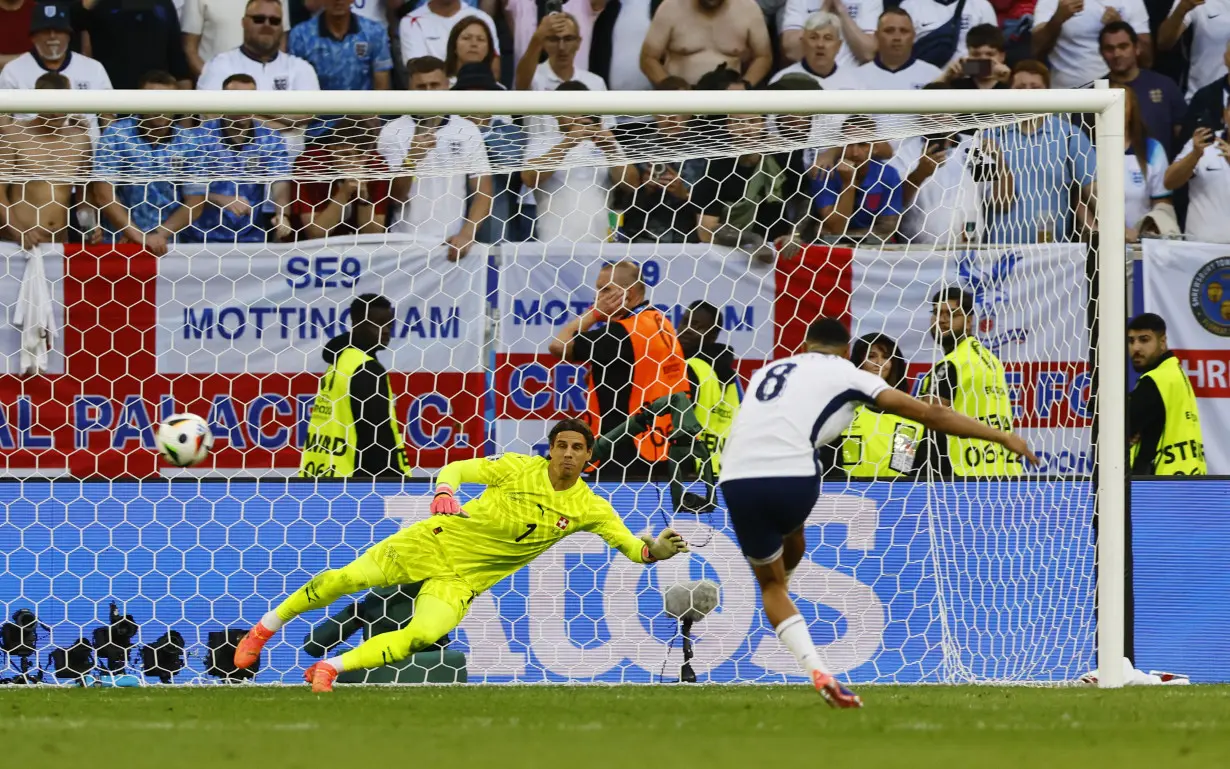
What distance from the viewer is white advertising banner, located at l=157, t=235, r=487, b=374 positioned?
10.2 meters

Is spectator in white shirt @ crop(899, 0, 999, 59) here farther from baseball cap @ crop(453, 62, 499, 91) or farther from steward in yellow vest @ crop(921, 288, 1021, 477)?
steward in yellow vest @ crop(921, 288, 1021, 477)

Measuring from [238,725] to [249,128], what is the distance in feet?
15.0

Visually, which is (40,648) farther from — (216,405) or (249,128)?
(249,128)

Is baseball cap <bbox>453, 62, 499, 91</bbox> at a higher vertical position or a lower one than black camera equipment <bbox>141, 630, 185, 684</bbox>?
higher

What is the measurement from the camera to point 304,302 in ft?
34.2

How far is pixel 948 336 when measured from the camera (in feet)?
32.8

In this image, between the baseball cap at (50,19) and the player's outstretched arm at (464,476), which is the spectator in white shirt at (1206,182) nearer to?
the player's outstretched arm at (464,476)

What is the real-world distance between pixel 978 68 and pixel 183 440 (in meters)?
6.88

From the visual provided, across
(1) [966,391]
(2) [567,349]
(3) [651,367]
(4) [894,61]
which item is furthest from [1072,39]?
(2) [567,349]

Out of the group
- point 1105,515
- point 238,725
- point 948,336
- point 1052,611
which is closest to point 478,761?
point 238,725

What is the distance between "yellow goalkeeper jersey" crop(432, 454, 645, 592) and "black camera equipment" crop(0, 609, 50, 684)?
7.56ft

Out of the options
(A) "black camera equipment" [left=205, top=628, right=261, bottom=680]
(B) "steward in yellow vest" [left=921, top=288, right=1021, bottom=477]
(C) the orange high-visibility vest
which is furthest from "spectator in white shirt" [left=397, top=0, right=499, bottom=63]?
(A) "black camera equipment" [left=205, top=628, right=261, bottom=680]

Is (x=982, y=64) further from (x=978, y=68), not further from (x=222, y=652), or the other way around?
(x=222, y=652)

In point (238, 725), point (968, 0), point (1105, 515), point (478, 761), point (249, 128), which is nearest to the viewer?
point (478, 761)
